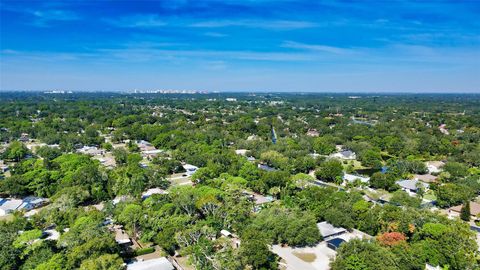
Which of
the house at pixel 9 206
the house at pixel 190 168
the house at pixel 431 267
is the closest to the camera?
the house at pixel 431 267

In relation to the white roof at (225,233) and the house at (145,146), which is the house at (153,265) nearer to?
the white roof at (225,233)

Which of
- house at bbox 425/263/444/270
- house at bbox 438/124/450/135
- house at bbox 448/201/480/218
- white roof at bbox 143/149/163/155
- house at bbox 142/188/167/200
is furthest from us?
house at bbox 438/124/450/135

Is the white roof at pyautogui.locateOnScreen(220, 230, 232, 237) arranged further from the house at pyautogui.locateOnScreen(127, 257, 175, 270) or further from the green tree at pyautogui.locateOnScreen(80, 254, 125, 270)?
the green tree at pyautogui.locateOnScreen(80, 254, 125, 270)

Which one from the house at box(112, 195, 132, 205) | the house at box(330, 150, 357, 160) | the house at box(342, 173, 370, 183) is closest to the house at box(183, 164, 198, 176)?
the house at box(112, 195, 132, 205)

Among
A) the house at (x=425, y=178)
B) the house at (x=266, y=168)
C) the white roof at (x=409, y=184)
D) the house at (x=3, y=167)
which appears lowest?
the house at (x=3, y=167)

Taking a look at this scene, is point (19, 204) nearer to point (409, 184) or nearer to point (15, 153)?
point (15, 153)

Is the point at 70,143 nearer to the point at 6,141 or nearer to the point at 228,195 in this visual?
the point at 6,141

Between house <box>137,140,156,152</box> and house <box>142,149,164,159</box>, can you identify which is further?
house <box>137,140,156,152</box>

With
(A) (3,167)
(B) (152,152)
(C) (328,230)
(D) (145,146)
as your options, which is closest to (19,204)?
(A) (3,167)

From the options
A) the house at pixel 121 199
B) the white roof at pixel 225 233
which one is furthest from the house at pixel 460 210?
the house at pixel 121 199

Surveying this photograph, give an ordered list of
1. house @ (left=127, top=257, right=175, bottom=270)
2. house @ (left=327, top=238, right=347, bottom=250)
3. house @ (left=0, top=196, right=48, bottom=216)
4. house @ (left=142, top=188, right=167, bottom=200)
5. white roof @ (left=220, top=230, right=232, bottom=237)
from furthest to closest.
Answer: house @ (left=142, top=188, right=167, bottom=200) → house @ (left=0, top=196, right=48, bottom=216) → white roof @ (left=220, top=230, right=232, bottom=237) → house @ (left=327, top=238, right=347, bottom=250) → house @ (left=127, top=257, right=175, bottom=270)
